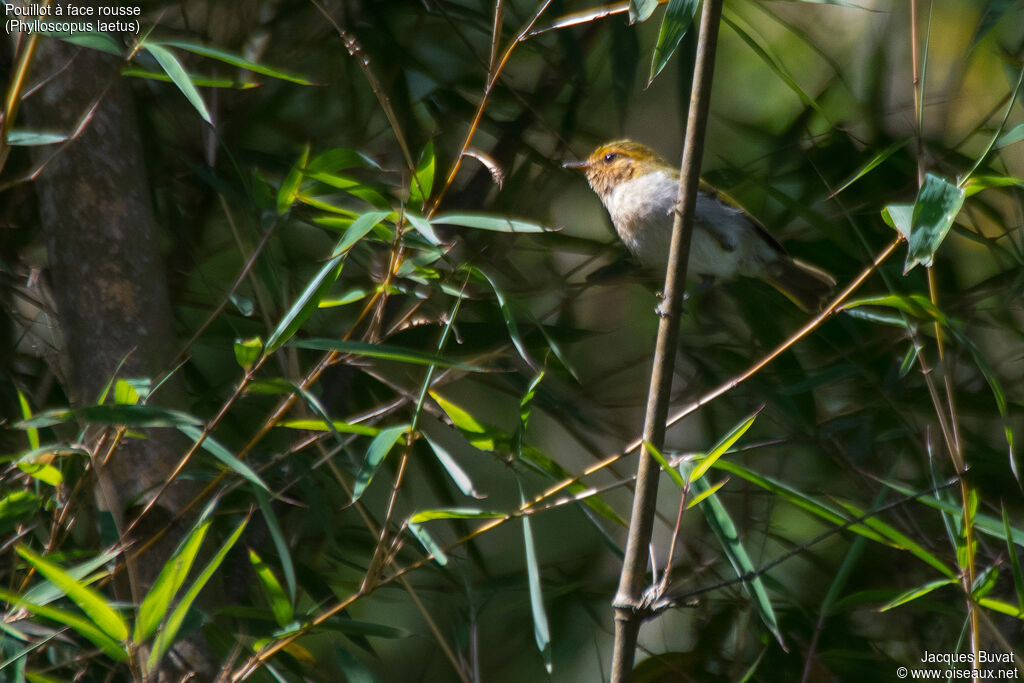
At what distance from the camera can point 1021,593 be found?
1.45 metres

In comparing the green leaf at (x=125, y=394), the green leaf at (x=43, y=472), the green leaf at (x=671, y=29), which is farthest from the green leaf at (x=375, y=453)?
the green leaf at (x=671, y=29)

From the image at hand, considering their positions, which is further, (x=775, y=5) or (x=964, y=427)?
(x=775, y=5)

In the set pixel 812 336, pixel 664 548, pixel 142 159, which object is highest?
pixel 142 159

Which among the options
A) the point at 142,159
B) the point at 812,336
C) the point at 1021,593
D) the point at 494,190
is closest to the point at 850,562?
the point at 1021,593

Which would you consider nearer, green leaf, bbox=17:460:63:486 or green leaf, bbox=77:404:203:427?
green leaf, bbox=77:404:203:427

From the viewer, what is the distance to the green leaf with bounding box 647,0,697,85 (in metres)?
1.33

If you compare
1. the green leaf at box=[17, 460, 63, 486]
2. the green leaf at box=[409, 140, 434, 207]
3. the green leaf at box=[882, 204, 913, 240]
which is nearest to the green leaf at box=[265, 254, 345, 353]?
the green leaf at box=[409, 140, 434, 207]

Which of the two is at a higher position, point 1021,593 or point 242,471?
point 242,471

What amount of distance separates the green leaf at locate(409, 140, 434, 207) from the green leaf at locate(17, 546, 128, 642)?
763mm

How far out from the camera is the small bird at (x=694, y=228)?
8.17 ft

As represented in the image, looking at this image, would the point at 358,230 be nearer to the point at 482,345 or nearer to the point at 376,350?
the point at 376,350

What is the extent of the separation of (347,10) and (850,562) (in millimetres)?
1681

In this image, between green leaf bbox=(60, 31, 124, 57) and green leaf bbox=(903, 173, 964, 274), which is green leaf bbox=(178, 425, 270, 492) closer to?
green leaf bbox=(60, 31, 124, 57)

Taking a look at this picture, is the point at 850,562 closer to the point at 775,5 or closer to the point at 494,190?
the point at 494,190
